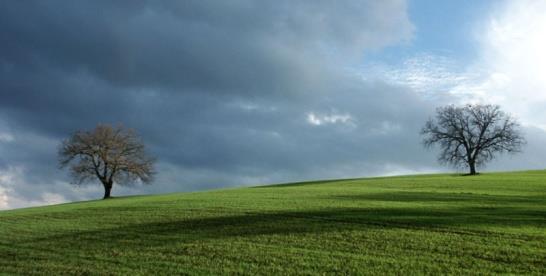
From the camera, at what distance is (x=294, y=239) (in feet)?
66.4

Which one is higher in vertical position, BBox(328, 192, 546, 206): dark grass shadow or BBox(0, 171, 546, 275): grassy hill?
BBox(328, 192, 546, 206): dark grass shadow

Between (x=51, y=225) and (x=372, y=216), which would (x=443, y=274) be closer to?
(x=372, y=216)

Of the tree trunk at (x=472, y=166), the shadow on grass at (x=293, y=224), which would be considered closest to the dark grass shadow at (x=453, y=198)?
the shadow on grass at (x=293, y=224)

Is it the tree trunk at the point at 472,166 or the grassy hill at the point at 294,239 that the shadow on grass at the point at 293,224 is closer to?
the grassy hill at the point at 294,239

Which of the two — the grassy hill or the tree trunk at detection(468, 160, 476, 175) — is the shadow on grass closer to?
the grassy hill

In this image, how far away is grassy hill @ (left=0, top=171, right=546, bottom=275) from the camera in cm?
1631

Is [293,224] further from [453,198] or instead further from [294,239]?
[453,198]

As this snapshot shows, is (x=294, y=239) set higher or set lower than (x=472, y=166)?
lower

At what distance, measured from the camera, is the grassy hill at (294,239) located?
53.5ft

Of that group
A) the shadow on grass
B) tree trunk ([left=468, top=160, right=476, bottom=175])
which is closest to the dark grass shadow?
the shadow on grass

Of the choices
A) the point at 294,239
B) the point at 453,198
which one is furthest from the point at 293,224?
the point at 453,198

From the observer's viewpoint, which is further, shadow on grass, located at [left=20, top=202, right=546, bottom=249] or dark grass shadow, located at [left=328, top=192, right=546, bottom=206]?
dark grass shadow, located at [left=328, top=192, right=546, bottom=206]

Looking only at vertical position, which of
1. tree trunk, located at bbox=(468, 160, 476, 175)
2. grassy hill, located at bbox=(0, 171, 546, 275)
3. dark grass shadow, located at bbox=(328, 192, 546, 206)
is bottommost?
grassy hill, located at bbox=(0, 171, 546, 275)

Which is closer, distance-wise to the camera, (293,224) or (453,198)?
(293,224)
